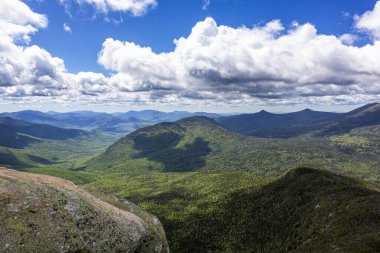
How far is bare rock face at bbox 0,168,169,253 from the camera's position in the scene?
156ft

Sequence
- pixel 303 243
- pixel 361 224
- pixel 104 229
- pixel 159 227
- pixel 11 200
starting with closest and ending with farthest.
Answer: pixel 11 200 < pixel 104 229 < pixel 159 227 < pixel 361 224 < pixel 303 243


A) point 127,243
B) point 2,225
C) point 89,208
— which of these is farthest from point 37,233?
point 127,243

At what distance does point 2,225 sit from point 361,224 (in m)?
152

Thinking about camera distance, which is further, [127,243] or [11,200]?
[127,243]

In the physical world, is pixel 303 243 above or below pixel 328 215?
below

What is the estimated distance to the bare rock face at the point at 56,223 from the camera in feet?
156

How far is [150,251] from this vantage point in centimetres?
6731

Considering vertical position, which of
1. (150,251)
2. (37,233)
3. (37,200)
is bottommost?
(150,251)

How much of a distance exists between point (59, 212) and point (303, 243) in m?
157

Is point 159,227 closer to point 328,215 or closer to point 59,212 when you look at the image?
point 59,212

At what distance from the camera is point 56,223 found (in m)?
51.5

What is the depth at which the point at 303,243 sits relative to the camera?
175m

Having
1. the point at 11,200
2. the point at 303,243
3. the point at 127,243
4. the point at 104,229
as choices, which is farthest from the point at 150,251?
the point at 303,243

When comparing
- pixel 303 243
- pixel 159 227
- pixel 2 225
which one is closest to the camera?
pixel 2 225
